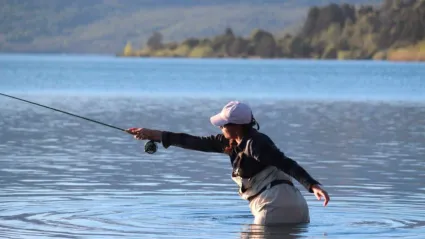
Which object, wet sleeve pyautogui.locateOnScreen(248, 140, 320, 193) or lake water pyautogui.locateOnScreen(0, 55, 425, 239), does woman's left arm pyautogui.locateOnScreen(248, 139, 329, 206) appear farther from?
lake water pyautogui.locateOnScreen(0, 55, 425, 239)

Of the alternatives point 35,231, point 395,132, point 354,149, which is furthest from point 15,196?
point 395,132

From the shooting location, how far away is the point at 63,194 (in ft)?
53.2

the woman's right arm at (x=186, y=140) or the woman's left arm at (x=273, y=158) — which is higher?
the woman's right arm at (x=186, y=140)

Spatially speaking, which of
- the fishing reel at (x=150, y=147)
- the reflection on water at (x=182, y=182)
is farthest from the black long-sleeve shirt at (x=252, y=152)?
the reflection on water at (x=182, y=182)

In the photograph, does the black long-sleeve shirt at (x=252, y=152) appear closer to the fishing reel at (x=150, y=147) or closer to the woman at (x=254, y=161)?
the woman at (x=254, y=161)

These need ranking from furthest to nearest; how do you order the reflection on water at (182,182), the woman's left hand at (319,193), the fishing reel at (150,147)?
the reflection on water at (182,182) < the fishing reel at (150,147) < the woman's left hand at (319,193)

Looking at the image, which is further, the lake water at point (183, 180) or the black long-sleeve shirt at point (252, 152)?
the lake water at point (183, 180)

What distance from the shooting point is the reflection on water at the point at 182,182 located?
13.7 metres

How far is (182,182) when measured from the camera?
1764 centimetres

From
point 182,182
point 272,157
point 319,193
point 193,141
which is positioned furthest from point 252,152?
point 182,182

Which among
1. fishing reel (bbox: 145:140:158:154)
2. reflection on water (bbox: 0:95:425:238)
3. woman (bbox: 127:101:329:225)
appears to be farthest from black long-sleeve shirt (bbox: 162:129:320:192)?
reflection on water (bbox: 0:95:425:238)

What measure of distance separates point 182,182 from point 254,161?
4941 mm

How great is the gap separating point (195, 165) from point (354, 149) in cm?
407

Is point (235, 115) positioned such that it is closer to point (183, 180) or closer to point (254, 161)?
point (254, 161)
